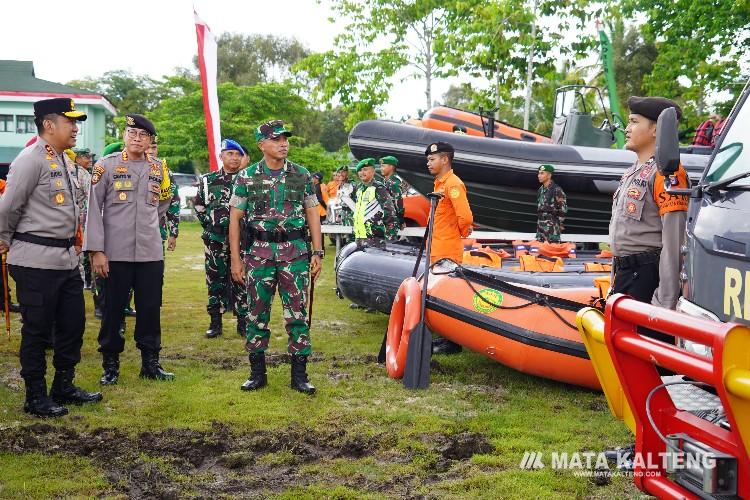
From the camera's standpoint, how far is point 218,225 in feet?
20.9

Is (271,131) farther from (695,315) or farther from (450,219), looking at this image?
(695,315)

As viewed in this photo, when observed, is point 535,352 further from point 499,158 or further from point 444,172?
point 499,158

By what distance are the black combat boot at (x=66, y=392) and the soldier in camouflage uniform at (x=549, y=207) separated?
5910mm

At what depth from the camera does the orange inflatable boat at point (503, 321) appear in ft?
15.2

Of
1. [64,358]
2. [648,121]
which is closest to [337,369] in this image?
[64,358]

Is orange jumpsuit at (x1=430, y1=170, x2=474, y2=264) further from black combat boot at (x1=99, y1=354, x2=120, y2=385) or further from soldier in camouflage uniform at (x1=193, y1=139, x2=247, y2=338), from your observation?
black combat boot at (x1=99, y1=354, x2=120, y2=385)

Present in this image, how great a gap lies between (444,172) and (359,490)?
2995mm

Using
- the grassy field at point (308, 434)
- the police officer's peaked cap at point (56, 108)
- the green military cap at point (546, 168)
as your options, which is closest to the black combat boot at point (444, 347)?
the grassy field at point (308, 434)

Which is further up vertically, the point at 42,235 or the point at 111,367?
the point at 42,235

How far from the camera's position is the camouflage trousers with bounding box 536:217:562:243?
9016 millimetres

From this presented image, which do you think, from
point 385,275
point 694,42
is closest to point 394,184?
point 385,275

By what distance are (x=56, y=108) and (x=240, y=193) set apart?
1134 mm

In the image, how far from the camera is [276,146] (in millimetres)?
4703

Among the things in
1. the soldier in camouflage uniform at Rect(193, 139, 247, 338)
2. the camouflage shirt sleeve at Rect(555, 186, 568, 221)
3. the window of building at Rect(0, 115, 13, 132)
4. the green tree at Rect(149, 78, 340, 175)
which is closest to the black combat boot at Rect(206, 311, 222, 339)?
the soldier in camouflage uniform at Rect(193, 139, 247, 338)
